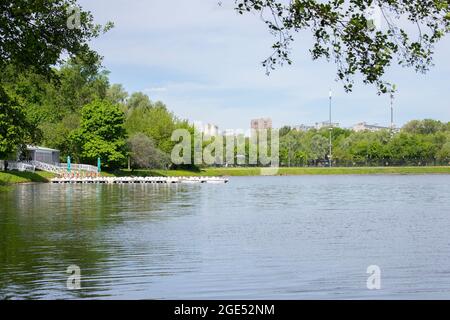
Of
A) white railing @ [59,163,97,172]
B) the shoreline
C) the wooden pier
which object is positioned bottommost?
the wooden pier

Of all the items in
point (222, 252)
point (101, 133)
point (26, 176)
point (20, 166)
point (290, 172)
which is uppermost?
point (101, 133)

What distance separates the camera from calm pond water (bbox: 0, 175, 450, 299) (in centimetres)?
1535

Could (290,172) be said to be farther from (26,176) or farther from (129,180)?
(26,176)

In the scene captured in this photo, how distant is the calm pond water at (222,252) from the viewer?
15.4 meters

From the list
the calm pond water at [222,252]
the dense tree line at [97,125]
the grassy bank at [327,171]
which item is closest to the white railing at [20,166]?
the dense tree line at [97,125]

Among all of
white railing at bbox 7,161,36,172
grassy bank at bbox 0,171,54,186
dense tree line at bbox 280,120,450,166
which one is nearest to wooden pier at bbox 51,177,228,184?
grassy bank at bbox 0,171,54,186

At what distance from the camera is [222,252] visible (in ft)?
69.5

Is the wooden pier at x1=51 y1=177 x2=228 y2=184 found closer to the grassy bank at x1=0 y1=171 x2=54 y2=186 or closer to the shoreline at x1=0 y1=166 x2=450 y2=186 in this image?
the grassy bank at x1=0 y1=171 x2=54 y2=186

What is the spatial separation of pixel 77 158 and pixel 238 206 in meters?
56.6

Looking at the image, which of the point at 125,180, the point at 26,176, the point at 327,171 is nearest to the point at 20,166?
the point at 26,176

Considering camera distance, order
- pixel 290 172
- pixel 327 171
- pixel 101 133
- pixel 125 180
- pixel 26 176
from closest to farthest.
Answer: pixel 26 176
pixel 125 180
pixel 101 133
pixel 290 172
pixel 327 171

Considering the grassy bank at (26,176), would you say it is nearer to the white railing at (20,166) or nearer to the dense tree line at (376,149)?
the white railing at (20,166)

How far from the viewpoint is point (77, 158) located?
306ft

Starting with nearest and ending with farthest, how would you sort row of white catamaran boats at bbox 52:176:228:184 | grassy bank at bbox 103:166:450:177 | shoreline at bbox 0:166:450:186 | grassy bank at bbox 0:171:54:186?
grassy bank at bbox 0:171:54:186 → row of white catamaran boats at bbox 52:176:228:184 → shoreline at bbox 0:166:450:186 → grassy bank at bbox 103:166:450:177
